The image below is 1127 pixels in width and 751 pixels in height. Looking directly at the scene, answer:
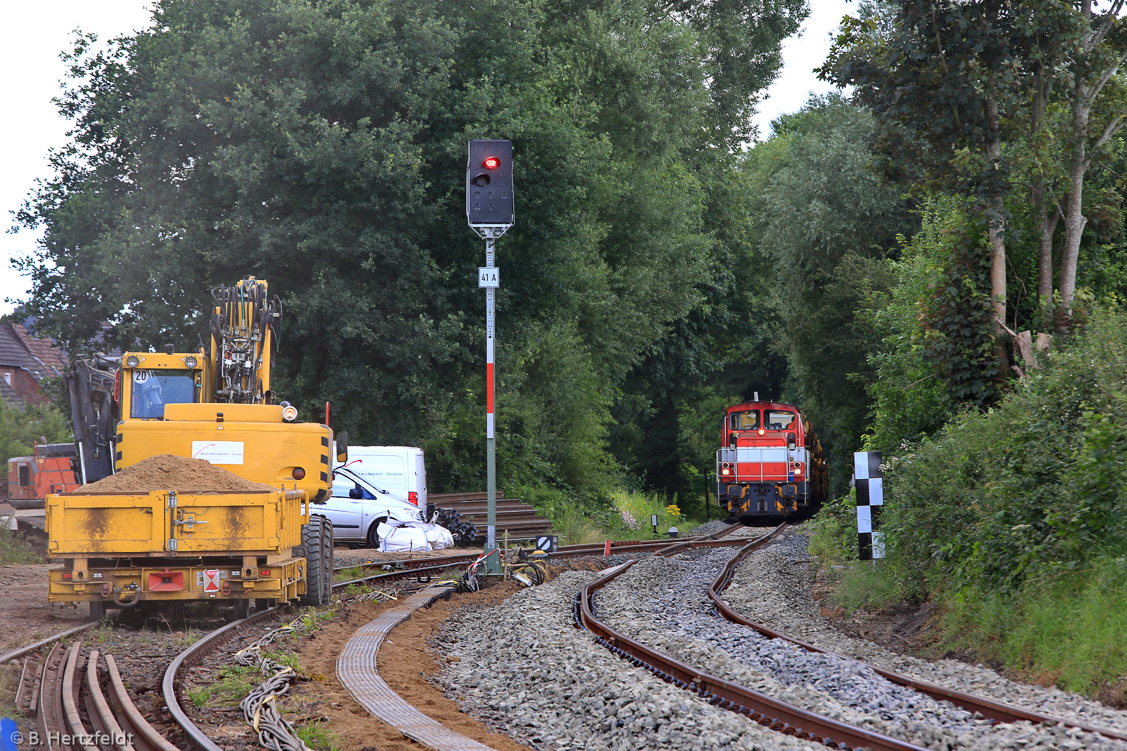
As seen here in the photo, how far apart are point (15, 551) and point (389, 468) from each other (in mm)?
7699

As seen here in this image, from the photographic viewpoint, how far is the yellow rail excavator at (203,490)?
395 inches

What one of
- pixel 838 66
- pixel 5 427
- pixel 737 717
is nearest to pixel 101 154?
pixel 5 427

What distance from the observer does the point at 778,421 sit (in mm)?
32156

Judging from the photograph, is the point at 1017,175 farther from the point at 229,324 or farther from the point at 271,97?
the point at 271,97

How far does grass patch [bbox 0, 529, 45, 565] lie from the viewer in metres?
19.4

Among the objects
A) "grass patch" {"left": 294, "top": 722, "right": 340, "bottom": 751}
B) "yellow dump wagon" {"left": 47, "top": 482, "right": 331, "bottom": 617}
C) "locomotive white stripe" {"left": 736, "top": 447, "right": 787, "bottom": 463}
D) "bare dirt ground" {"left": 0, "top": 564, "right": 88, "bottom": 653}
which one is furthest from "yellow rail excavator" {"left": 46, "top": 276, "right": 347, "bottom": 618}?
"locomotive white stripe" {"left": 736, "top": 447, "right": 787, "bottom": 463}

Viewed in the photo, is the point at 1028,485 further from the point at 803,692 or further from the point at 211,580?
the point at 211,580

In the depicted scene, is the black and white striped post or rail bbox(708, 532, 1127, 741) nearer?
rail bbox(708, 532, 1127, 741)

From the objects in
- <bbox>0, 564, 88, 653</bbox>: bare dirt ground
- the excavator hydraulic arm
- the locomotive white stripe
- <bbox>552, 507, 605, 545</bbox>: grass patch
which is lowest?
<bbox>552, 507, 605, 545</bbox>: grass patch

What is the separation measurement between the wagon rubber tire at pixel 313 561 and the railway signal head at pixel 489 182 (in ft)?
16.5

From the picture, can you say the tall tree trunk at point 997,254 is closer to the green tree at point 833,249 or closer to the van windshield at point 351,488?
the van windshield at point 351,488

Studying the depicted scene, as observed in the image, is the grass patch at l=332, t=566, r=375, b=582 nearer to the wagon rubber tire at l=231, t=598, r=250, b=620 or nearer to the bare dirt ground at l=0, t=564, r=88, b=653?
the bare dirt ground at l=0, t=564, r=88, b=653

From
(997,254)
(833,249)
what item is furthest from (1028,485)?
(833,249)

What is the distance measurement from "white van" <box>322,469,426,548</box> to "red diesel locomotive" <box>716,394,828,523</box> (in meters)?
13.3
